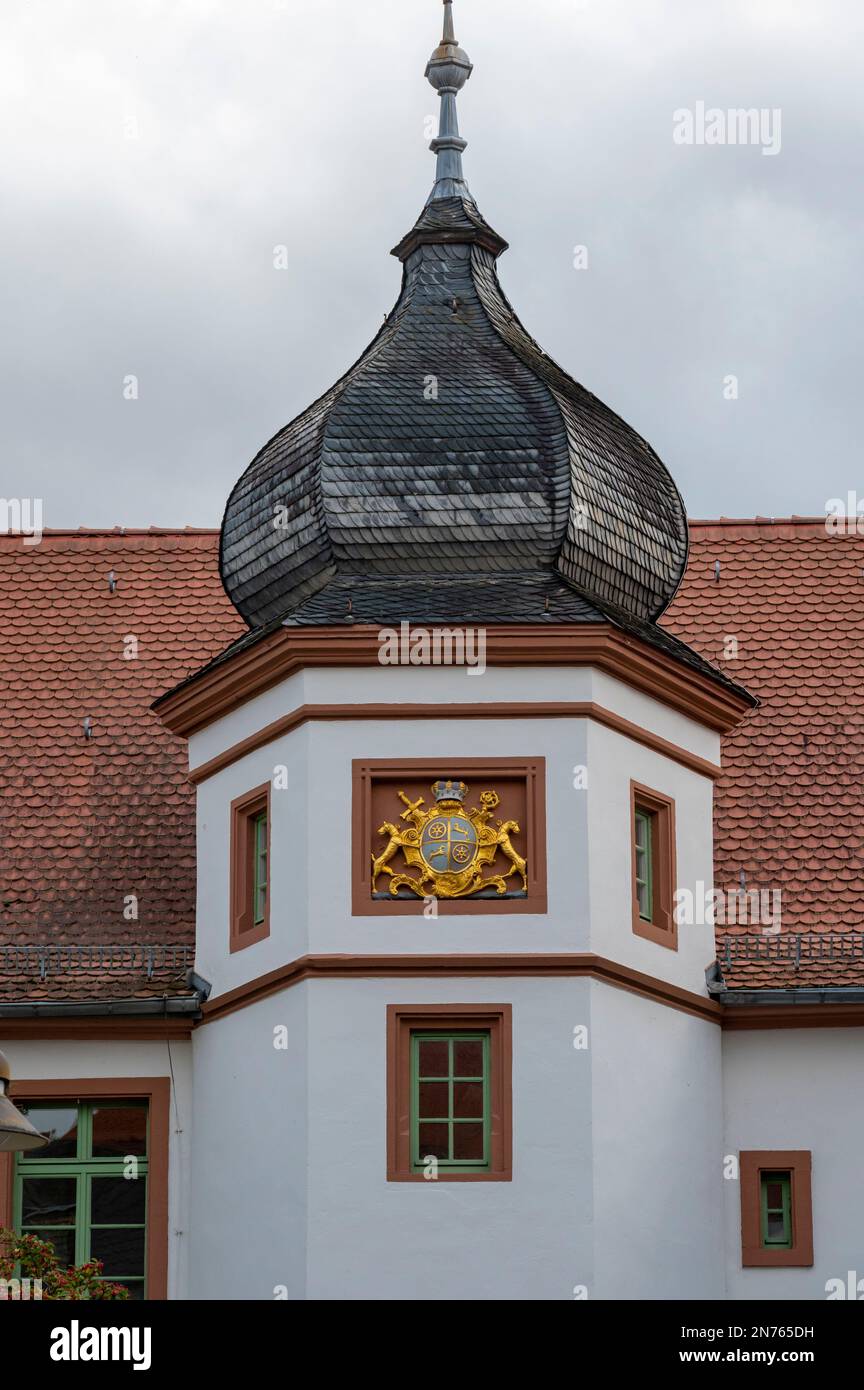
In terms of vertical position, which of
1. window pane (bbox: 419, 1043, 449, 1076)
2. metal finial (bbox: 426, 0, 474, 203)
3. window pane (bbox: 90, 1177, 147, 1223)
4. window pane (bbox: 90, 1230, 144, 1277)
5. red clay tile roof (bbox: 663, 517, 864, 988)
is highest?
metal finial (bbox: 426, 0, 474, 203)

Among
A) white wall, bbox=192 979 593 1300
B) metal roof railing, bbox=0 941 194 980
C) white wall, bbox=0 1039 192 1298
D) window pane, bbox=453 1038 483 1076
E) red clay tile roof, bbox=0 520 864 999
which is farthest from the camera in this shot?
red clay tile roof, bbox=0 520 864 999

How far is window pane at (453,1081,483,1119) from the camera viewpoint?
21141mm

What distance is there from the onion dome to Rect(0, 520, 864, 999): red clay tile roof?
80.7 inches

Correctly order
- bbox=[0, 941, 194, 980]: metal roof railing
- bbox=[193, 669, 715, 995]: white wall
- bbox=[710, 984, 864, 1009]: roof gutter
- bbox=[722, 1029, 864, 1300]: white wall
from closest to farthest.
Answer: bbox=[193, 669, 715, 995]: white wall, bbox=[722, 1029, 864, 1300]: white wall, bbox=[710, 984, 864, 1009]: roof gutter, bbox=[0, 941, 194, 980]: metal roof railing

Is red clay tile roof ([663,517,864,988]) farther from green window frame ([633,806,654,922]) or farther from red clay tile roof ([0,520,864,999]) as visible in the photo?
green window frame ([633,806,654,922])

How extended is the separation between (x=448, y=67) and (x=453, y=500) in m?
5.54

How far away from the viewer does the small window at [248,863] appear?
22438 mm

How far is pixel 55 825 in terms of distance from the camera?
2478 centimetres

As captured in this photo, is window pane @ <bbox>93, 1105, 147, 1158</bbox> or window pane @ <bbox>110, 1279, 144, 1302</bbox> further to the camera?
window pane @ <bbox>93, 1105, 147, 1158</bbox>

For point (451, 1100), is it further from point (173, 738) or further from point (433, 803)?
point (173, 738)

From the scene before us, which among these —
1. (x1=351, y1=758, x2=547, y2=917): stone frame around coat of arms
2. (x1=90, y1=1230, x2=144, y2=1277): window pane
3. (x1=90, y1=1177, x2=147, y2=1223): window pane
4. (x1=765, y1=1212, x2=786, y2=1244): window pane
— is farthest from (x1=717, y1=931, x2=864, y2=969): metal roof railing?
(x1=90, y1=1230, x2=144, y2=1277): window pane
